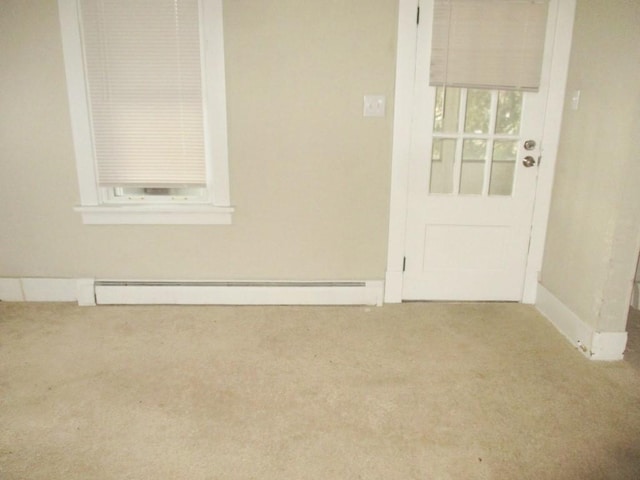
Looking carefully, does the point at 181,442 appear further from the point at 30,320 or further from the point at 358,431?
the point at 30,320

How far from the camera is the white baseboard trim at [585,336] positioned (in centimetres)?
222

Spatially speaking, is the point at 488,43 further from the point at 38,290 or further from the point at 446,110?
the point at 38,290

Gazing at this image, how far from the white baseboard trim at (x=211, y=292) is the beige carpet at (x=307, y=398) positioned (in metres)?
0.13

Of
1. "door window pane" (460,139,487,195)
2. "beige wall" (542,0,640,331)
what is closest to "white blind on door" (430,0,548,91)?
"beige wall" (542,0,640,331)

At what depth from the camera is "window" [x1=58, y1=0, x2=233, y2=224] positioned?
8.15ft

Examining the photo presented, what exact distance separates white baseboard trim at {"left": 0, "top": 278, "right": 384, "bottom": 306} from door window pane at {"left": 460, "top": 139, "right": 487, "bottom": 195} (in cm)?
85

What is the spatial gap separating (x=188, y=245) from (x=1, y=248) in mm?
1241

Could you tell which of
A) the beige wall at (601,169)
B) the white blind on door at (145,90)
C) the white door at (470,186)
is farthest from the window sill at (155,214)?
the beige wall at (601,169)

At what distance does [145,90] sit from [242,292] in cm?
138

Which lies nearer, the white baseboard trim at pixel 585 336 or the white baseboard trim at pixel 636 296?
the white baseboard trim at pixel 585 336

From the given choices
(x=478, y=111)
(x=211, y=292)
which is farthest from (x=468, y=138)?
(x=211, y=292)

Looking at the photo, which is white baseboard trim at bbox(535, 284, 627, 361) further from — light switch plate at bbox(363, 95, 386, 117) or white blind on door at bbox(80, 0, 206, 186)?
white blind on door at bbox(80, 0, 206, 186)

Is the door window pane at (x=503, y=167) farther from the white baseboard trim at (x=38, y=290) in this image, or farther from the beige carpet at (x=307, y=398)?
the white baseboard trim at (x=38, y=290)

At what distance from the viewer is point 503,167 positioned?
2758mm
